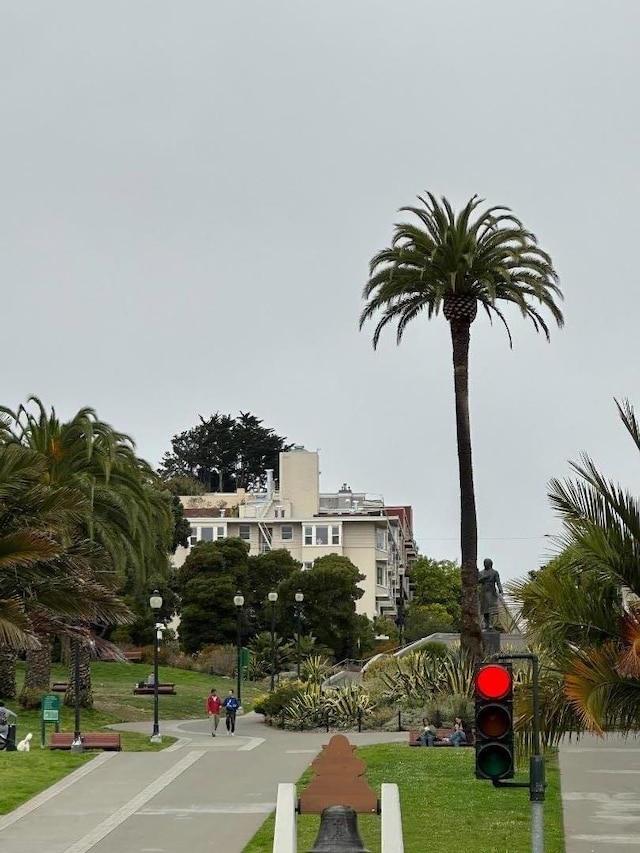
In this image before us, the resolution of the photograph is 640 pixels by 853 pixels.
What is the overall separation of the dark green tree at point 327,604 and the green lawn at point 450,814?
46.2 meters

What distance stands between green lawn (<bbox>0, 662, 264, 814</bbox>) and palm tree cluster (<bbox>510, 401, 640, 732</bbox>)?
1136 centimetres

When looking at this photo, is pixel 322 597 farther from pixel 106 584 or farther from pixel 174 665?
pixel 106 584

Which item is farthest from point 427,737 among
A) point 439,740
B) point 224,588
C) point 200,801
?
point 224,588

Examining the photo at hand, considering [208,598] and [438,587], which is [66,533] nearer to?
[208,598]

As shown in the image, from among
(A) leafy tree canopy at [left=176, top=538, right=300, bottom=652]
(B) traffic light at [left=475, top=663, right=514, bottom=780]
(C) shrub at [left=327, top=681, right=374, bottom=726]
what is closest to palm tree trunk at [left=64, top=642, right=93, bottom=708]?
(C) shrub at [left=327, top=681, right=374, bottom=726]

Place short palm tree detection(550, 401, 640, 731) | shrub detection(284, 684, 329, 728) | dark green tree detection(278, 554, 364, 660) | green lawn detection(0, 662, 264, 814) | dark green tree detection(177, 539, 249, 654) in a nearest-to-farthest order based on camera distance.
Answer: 1. short palm tree detection(550, 401, 640, 731)
2. green lawn detection(0, 662, 264, 814)
3. shrub detection(284, 684, 329, 728)
4. dark green tree detection(278, 554, 364, 660)
5. dark green tree detection(177, 539, 249, 654)

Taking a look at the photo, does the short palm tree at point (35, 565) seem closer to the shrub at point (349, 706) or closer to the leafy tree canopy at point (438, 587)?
the shrub at point (349, 706)

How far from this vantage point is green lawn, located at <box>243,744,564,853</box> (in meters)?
20.0

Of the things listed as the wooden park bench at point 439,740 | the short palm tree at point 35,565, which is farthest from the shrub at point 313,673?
the short palm tree at point 35,565

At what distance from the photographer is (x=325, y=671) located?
59.1 m

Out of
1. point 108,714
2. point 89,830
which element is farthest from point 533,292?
point 89,830

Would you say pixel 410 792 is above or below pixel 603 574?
below

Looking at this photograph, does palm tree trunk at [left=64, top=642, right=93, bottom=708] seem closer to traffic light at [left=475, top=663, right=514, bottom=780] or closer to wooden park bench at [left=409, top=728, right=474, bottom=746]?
wooden park bench at [left=409, top=728, right=474, bottom=746]

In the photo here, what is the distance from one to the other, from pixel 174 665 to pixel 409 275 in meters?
33.3
